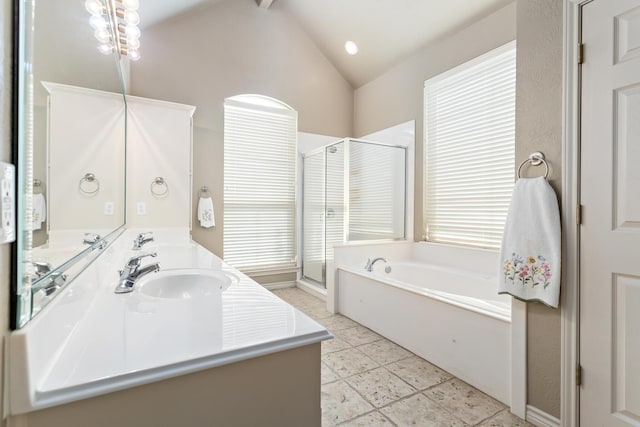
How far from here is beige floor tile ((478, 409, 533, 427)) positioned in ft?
5.08

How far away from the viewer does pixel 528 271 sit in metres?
1.53

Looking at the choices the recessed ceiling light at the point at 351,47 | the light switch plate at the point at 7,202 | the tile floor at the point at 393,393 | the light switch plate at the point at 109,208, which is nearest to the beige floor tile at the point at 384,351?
the tile floor at the point at 393,393

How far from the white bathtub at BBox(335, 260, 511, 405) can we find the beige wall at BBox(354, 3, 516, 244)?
692 millimetres

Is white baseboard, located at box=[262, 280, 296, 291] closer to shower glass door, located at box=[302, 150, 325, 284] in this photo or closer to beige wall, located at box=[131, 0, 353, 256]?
shower glass door, located at box=[302, 150, 325, 284]

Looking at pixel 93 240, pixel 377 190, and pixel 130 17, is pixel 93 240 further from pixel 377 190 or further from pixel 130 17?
pixel 377 190

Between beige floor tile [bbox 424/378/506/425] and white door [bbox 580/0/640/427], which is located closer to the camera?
white door [bbox 580/0/640/427]

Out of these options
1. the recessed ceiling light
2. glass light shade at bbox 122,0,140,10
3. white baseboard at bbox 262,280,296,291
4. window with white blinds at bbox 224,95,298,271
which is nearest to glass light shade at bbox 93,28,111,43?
glass light shade at bbox 122,0,140,10

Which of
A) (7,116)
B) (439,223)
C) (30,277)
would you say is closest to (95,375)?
(30,277)

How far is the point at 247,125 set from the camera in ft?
12.5

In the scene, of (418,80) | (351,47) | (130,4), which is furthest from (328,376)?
(351,47)

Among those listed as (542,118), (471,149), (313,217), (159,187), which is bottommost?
(313,217)

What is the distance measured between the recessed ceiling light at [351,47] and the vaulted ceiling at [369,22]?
0.17 ft

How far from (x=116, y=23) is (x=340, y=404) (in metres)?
2.80

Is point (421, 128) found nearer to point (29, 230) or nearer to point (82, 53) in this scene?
point (82, 53)
